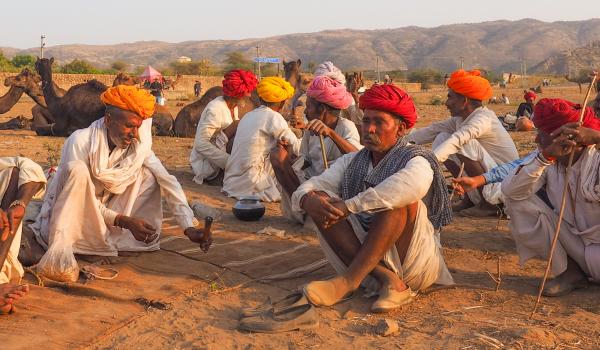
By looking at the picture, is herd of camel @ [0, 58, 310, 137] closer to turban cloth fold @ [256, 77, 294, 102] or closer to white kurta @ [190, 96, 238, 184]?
white kurta @ [190, 96, 238, 184]

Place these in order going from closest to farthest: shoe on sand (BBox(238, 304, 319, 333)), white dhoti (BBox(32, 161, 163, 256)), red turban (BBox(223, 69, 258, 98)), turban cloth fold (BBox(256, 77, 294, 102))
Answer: shoe on sand (BBox(238, 304, 319, 333)) → white dhoti (BBox(32, 161, 163, 256)) → turban cloth fold (BBox(256, 77, 294, 102)) → red turban (BBox(223, 69, 258, 98))

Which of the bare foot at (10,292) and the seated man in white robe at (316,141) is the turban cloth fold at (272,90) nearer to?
the seated man in white robe at (316,141)

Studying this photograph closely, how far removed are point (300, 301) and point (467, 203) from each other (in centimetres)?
314

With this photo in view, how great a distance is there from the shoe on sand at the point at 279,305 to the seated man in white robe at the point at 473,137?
239cm

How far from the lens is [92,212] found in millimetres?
4426

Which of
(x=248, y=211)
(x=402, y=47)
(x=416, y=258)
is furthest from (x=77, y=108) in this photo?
(x=402, y=47)

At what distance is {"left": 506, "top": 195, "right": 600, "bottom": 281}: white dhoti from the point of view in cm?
415

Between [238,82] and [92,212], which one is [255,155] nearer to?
[238,82]

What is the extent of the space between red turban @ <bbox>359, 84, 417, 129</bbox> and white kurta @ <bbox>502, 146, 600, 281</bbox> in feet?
2.63

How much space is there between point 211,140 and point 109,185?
3.25 metres

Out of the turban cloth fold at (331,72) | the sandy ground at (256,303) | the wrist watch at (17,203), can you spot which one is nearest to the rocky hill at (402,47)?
the turban cloth fold at (331,72)

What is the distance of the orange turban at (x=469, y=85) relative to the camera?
6.00m

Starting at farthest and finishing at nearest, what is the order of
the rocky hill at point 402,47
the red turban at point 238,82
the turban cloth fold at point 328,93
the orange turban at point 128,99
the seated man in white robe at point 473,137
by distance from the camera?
the rocky hill at point 402,47, the red turban at point 238,82, the seated man in white robe at point 473,137, the turban cloth fold at point 328,93, the orange turban at point 128,99

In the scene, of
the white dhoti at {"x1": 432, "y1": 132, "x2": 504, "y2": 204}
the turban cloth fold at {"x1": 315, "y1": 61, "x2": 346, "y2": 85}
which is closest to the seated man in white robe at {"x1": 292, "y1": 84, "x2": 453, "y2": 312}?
the white dhoti at {"x1": 432, "y1": 132, "x2": 504, "y2": 204}
